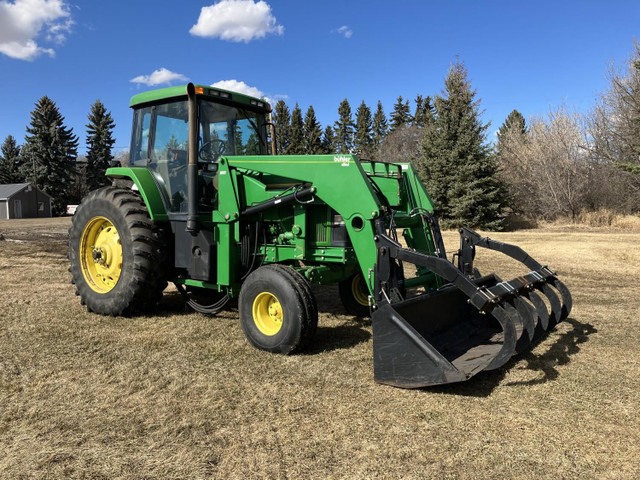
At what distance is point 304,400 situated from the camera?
3711 mm

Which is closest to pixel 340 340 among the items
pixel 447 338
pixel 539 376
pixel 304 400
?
pixel 447 338

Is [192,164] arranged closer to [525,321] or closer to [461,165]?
[525,321]

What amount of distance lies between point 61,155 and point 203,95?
4426 cm

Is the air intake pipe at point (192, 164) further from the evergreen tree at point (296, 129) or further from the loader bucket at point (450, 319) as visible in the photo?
the evergreen tree at point (296, 129)

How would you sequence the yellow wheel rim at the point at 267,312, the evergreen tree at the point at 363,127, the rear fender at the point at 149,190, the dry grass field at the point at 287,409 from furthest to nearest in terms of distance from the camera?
the evergreen tree at the point at 363,127 → the rear fender at the point at 149,190 → the yellow wheel rim at the point at 267,312 → the dry grass field at the point at 287,409

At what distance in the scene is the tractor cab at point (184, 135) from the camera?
580cm

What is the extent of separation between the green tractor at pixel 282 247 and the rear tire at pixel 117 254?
0.07ft

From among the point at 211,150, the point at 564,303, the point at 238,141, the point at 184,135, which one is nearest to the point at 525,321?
the point at 564,303

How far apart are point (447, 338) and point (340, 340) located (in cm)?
113

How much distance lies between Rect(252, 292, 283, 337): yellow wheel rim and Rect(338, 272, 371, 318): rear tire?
1636 mm

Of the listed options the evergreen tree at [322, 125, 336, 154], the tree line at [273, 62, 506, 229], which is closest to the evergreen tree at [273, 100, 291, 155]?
the evergreen tree at [322, 125, 336, 154]

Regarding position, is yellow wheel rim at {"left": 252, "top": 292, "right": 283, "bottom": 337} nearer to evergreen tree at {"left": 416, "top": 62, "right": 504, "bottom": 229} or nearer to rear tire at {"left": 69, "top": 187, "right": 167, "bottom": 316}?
rear tire at {"left": 69, "top": 187, "right": 167, "bottom": 316}

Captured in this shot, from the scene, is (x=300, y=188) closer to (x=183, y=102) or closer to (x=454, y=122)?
(x=183, y=102)

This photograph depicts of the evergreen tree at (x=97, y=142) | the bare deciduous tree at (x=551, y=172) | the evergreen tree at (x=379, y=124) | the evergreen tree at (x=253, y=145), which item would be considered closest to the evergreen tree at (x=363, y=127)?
the evergreen tree at (x=379, y=124)
